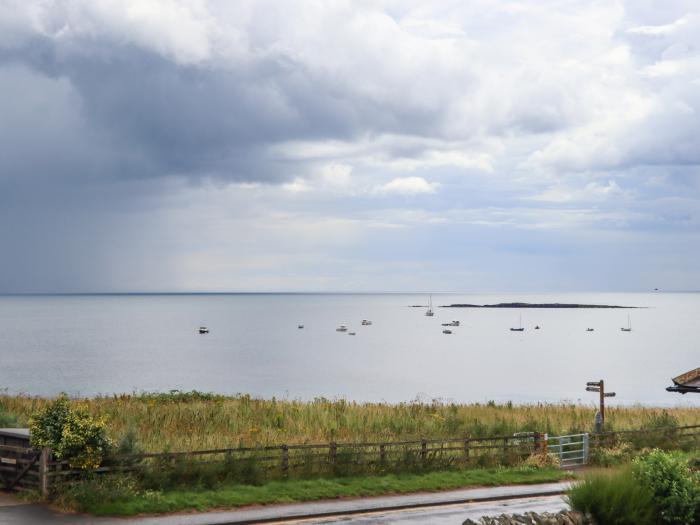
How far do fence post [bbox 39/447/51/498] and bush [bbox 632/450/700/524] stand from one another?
47.6 feet

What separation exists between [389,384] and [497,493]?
2868 inches

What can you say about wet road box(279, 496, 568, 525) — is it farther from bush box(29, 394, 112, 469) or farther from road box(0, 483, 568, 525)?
bush box(29, 394, 112, 469)

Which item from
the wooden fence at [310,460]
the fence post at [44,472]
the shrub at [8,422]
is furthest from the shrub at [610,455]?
the shrub at [8,422]

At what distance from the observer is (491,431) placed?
32.8m

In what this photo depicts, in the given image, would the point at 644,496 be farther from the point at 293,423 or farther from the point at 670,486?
the point at 293,423

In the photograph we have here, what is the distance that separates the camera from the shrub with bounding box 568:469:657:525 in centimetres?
1830

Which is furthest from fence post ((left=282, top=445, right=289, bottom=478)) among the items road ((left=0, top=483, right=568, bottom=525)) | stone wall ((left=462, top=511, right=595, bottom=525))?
stone wall ((left=462, top=511, right=595, bottom=525))

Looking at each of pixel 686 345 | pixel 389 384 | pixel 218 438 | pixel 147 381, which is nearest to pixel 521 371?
pixel 389 384

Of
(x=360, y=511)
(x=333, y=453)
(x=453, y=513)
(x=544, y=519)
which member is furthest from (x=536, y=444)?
(x=544, y=519)

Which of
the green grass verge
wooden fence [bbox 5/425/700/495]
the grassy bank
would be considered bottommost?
the green grass verge

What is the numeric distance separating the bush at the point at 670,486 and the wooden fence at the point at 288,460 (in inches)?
320

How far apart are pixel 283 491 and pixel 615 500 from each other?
A: 881cm

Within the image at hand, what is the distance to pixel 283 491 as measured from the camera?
2242cm

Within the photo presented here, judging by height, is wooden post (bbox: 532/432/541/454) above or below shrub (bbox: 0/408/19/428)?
below
